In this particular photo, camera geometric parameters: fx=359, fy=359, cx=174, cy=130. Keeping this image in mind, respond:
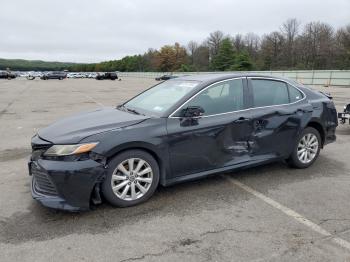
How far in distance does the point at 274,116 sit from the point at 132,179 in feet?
7.64

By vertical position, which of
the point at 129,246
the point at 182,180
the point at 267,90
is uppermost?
the point at 267,90

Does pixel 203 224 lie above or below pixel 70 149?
below

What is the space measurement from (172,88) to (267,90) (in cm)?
142

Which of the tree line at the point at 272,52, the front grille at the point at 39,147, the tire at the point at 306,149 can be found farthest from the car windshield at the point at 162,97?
the tree line at the point at 272,52

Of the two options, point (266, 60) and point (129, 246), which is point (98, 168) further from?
point (266, 60)

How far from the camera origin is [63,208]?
379 cm

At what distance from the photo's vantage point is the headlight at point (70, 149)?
12.7 ft

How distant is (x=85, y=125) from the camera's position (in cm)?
437

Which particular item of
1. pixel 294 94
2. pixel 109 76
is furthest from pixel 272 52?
pixel 294 94

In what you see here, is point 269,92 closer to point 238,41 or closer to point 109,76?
point 109,76

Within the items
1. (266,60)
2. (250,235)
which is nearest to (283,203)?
(250,235)

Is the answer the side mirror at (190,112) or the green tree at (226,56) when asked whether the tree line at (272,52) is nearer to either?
the green tree at (226,56)

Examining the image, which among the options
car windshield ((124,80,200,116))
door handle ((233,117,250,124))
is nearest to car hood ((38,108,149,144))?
car windshield ((124,80,200,116))

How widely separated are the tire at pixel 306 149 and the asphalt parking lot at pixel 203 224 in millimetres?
310
